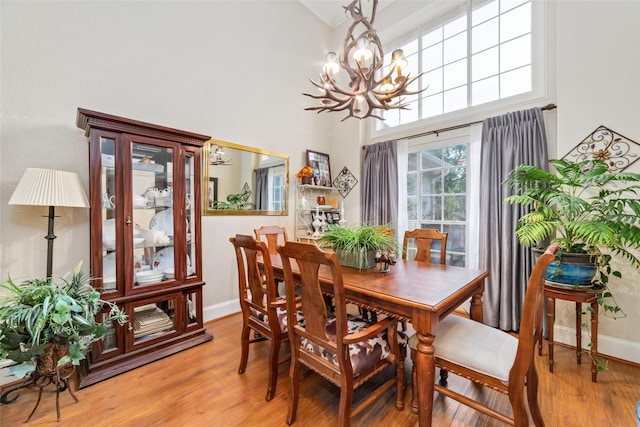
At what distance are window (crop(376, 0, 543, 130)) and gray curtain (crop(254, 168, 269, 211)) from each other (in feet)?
6.31

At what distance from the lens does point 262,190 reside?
3.38 m

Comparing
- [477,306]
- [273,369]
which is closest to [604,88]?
[477,306]

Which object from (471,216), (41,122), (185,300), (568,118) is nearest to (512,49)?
(568,118)

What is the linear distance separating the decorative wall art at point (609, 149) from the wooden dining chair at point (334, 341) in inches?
87.6

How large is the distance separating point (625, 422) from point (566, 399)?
24 centimetres

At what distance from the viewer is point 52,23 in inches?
78.6

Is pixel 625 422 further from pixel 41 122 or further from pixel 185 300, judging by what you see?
pixel 41 122

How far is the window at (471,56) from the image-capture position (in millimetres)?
2787

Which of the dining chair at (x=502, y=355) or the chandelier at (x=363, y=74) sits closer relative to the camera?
the dining chair at (x=502, y=355)

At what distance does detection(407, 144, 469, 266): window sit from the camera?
10.2ft

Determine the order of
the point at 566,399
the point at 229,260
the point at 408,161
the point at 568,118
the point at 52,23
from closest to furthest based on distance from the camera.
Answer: the point at 566,399 < the point at 52,23 < the point at 568,118 < the point at 229,260 < the point at 408,161

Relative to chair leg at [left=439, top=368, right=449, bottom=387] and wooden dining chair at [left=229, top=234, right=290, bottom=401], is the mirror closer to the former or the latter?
wooden dining chair at [left=229, top=234, right=290, bottom=401]

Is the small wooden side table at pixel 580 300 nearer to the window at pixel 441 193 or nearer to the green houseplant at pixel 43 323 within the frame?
the window at pixel 441 193

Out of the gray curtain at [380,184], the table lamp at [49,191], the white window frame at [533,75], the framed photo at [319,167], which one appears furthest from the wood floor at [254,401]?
the framed photo at [319,167]
